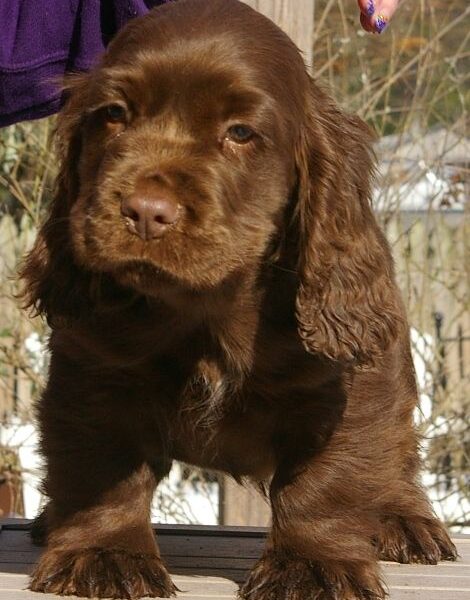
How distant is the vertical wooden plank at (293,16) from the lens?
4887 millimetres

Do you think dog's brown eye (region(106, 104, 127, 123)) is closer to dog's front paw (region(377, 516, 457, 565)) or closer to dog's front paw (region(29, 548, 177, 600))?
dog's front paw (region(29, 548, 177, 600))

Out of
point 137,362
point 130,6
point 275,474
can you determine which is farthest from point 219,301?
point 130,6

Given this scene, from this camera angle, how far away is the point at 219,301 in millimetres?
3355

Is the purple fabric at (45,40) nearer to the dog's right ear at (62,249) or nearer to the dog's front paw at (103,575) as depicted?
the dog's right ear at (62,249)

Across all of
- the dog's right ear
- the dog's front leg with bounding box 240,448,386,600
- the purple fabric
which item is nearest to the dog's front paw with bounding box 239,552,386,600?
the dog's front leg with bounding box 240,448,386,600

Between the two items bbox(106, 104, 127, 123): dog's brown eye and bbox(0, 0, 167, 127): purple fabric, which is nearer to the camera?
bbox(106, 104, 127, 123): dog's brown eye

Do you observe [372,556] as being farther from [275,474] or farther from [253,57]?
[253,57]

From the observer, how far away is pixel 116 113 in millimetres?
3191

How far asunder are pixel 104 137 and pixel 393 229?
399 centimetres

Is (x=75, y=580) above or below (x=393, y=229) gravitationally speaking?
below

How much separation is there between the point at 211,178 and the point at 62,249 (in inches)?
23.8

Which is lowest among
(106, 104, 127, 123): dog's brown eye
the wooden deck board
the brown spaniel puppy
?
the wooden deck board

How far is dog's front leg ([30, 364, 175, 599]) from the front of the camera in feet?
10.7

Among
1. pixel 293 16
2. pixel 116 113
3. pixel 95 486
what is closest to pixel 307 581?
pixel 95 486
